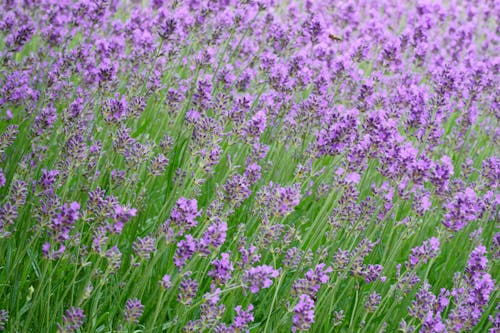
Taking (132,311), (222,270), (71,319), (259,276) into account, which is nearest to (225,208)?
(222,270)

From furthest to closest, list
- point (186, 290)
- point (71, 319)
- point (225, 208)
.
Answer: point (225, 208) < point (186, 290) < point (71, 319)

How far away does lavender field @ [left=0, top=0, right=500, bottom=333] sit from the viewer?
2.42 m

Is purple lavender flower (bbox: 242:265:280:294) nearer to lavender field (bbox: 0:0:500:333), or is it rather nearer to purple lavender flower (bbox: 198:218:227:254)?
lavender field (bbox: 0:0:500:333)

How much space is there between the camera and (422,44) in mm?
4957

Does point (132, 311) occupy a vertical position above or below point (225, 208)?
below

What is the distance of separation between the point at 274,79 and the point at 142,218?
1.28m

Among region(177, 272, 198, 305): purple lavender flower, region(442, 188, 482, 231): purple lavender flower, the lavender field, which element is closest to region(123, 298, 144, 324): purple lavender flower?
the lavender field

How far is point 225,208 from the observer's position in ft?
10.7

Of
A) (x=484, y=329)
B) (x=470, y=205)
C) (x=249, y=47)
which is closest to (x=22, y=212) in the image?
(x=470, y=205)

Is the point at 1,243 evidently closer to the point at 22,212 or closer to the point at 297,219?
the point at 22,212

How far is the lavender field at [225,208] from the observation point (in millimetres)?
2424

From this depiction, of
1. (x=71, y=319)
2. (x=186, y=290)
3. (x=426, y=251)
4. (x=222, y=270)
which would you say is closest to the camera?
(x=71, y=319)

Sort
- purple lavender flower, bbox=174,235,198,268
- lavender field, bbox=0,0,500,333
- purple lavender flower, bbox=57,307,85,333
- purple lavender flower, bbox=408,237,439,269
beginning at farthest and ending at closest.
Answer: purple lavender flower, bbox=408,237,439,269, lavender field, bbox=0,0,500,333, purple lavender flower, bbox=174,235,198,268, purple lavender flower, bbox=57,307,85,333

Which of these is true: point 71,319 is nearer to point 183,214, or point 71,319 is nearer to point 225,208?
point 183,214
